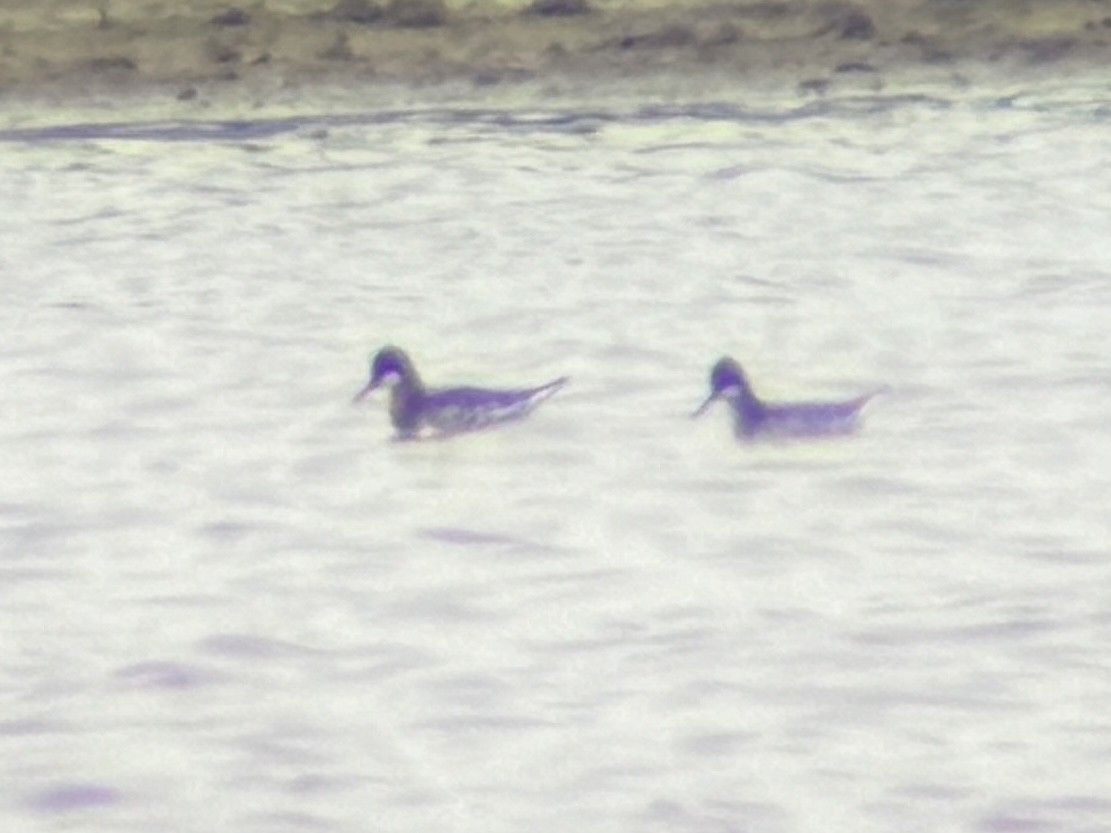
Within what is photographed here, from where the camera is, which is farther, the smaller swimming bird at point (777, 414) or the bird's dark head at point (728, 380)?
the bird's dark head at point (728, 380)

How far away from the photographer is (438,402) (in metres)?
14.1

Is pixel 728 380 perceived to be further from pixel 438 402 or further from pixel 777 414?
pixel 438 402

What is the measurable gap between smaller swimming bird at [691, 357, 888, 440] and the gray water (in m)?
0.08

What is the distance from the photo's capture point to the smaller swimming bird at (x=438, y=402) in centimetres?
1402

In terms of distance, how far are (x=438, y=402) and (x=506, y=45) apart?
9.27 m

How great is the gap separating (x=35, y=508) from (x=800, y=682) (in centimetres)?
356

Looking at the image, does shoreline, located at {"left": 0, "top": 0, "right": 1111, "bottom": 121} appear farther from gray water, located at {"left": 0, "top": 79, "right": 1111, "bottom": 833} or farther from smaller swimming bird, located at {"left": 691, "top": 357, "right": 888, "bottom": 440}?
smaller swimming bird, located at {"left": 691, "top": 357, "right": 888, "bottom": 440}

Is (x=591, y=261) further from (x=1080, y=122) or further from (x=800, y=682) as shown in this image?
(x=800, y=682)

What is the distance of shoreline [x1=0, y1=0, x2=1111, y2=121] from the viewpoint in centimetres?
2262

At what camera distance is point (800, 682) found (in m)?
10.1

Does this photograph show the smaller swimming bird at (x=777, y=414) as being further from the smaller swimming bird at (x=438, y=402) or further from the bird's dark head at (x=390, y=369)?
the bird's dark head at (x=390, y=369)

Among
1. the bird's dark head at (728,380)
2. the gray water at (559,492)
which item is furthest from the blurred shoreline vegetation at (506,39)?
the bird's dark head at (728,380)

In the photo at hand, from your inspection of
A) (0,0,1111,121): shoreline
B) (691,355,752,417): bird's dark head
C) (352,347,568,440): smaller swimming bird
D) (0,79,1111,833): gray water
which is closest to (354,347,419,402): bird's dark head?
(352,347,568,440): smaller swimming bird

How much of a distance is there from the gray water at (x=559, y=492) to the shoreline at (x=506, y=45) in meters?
0.56
